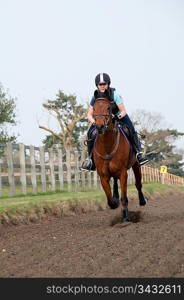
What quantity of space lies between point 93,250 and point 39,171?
13574 mm

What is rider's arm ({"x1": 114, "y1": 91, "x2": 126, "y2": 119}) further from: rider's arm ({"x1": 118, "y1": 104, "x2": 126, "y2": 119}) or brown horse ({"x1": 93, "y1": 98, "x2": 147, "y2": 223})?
brown horse ({"x1": 93, "y1": 98, "x2": 147, "y2": 223})

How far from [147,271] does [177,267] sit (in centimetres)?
41

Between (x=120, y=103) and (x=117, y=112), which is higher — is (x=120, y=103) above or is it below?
above

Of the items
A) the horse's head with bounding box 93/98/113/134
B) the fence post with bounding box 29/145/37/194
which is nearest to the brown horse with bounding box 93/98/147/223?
the horse's head with bounding box 93/98/113/134

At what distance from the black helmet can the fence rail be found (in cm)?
750

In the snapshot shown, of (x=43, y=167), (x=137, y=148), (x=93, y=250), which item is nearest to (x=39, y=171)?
(x=43, y=167)

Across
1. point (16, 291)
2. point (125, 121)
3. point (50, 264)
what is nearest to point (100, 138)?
point (125, 121)

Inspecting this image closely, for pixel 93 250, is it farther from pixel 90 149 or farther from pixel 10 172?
pixel 10 172

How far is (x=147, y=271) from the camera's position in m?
6.60

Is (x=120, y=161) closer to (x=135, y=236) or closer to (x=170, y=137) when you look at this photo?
(x=135, y=236)

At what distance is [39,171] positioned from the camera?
21.8 m

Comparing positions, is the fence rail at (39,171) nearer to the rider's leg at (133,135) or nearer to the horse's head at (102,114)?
the rider's leg at (133,135)

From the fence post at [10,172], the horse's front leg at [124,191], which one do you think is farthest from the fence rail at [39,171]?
the horse's front leg at [124,191]

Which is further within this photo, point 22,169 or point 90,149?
point 22,169
